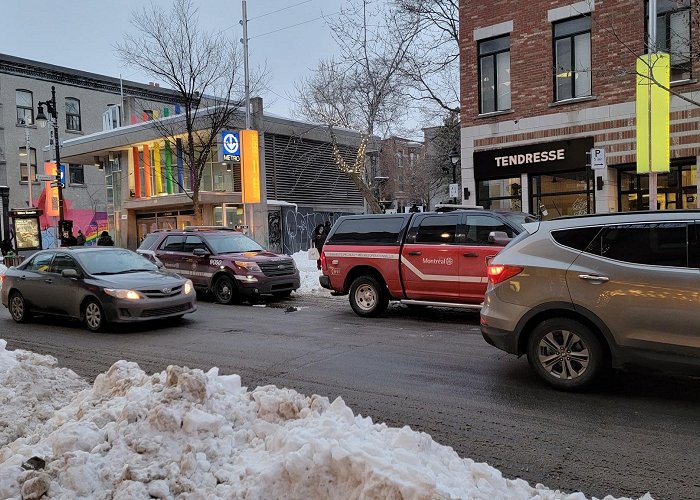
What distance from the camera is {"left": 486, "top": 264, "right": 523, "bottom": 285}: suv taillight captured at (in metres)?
6.25

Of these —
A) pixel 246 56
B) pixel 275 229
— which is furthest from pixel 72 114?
pixel 246 56

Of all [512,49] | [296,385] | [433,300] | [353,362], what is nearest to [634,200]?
[512,49]

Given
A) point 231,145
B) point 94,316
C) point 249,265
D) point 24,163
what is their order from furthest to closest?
1. point 24,163
2. point 231,145
3. point 249,265
4. point 94,316

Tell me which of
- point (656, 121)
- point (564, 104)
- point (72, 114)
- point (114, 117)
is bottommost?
point (656, 121)

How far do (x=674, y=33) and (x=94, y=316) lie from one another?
1504 cm

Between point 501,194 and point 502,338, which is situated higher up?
point 501,194

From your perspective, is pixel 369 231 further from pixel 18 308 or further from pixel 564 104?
pixel 564 104

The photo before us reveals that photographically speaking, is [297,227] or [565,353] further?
[297,227]

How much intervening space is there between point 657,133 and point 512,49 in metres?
5.51

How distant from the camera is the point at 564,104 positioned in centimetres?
1689

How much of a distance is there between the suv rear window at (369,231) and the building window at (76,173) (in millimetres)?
37941

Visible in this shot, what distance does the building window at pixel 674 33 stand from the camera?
14.8m

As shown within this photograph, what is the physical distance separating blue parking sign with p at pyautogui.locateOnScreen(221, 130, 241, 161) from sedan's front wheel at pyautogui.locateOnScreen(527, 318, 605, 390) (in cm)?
1945

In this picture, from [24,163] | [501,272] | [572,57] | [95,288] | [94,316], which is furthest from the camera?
[24,163]
